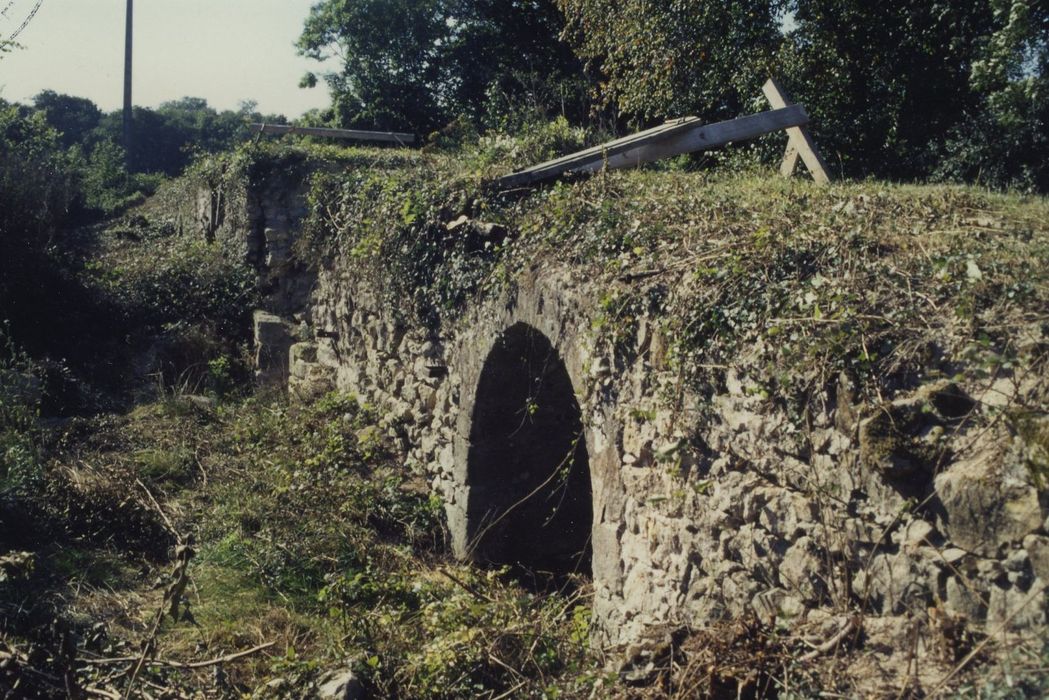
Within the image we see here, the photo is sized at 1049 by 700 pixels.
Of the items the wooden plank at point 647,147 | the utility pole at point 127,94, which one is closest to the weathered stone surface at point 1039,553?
the wooden plank at point 647,147

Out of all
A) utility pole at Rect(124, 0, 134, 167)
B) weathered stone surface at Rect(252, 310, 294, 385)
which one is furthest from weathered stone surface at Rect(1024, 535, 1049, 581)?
utility pole at Rect(124, 0, 134, 167)

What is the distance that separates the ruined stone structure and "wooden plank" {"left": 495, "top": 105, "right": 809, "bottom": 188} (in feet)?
3.77

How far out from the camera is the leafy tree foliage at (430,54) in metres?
18.6

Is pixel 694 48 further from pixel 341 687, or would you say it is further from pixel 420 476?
pixel 341 687

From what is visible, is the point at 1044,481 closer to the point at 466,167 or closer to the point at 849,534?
the point at 849,534

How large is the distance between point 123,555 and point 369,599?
6.91 ft

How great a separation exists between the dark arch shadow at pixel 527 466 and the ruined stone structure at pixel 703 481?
16 mm

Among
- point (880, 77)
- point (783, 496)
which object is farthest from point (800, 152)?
point (783, 496)

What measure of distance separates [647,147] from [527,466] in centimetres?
274

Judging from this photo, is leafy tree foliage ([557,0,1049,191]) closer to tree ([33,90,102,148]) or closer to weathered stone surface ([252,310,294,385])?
weathered stone surface ([252,310,294,385])

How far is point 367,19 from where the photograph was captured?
2078cm

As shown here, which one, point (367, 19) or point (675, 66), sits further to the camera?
point (367, 19)

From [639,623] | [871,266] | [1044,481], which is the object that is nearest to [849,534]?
[1044,481]

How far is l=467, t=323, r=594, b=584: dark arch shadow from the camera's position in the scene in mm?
7070
